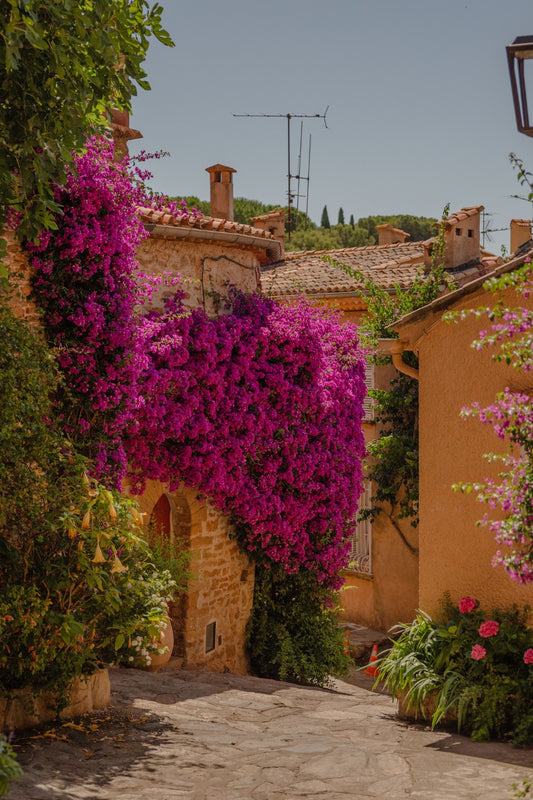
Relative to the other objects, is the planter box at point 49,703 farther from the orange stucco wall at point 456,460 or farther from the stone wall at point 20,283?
the orange stucco wall at point 456,460

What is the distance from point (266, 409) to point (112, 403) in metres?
3.48

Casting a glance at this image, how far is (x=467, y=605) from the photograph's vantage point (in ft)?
26.8

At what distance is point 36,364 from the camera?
7113 millimetres

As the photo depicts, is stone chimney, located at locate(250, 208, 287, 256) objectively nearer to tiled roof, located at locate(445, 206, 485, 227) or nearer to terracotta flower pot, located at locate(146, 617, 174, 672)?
tiled roof, located at locate(445, 206, 485, 227)

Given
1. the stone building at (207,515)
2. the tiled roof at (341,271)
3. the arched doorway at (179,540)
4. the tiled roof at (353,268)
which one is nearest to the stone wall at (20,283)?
the stone building at (207,515)

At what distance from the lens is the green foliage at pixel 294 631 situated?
1238cm

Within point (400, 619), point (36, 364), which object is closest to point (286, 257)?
point (400, 619)

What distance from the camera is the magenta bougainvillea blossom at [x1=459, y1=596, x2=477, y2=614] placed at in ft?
26.8

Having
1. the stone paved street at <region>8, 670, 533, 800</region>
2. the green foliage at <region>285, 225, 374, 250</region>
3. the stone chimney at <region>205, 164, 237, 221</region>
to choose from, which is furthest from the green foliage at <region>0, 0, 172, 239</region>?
the green foliage at <region>285, 225, 374, 250</region>

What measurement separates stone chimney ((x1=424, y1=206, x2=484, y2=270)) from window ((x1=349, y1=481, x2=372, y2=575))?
16.0 ft

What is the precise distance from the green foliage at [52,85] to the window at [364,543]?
11.2 m

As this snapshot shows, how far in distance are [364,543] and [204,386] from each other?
7.60 metres

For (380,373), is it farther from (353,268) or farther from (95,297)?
(95,297)

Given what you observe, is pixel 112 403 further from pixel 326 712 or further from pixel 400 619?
pixel 400 619
